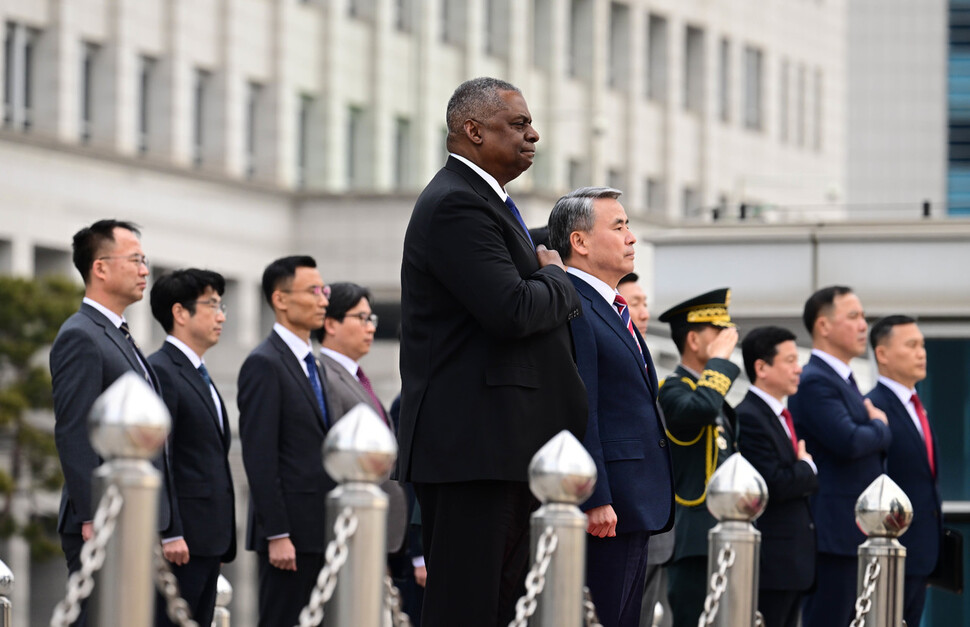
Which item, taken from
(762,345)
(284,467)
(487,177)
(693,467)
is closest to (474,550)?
(487,177)

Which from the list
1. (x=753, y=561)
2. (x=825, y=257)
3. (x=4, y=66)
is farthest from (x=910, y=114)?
(x=753, y=561)

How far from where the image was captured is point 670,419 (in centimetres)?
922

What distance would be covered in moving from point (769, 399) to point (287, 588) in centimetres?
246

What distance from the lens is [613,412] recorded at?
758 cm

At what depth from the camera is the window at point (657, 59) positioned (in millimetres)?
50906

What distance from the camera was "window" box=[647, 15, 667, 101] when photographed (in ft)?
167

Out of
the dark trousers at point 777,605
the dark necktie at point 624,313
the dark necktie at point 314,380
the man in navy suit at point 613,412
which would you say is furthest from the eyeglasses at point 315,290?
the dark necktie at point 624,313

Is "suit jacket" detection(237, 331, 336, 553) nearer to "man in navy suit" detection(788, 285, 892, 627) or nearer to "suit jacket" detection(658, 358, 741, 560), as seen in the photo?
"suit jacket" detection(658, 358, 741, 560)

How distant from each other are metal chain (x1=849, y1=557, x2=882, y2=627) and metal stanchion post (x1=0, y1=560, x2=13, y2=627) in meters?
3.05

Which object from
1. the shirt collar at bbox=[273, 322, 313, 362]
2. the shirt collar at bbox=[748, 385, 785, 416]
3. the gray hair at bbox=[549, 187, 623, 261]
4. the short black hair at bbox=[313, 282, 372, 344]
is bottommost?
the shirt collar at bbox=[748, 385, 785, 416]

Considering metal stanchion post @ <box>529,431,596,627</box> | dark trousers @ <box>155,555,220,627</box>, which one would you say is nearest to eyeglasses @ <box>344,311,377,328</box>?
dark trousers @ <box>155,555,220,627</box>

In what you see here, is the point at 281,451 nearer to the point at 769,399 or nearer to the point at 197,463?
the point at 197,463

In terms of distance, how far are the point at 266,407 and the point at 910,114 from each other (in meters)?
76.5

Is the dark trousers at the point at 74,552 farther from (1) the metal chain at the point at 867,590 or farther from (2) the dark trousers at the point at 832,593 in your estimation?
(2) the dark trousers at the point at 832,593
